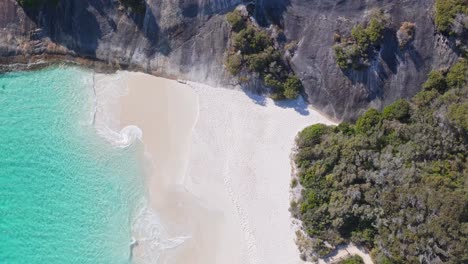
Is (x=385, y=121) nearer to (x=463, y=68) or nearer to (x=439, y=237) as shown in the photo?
(x=463, y=68)

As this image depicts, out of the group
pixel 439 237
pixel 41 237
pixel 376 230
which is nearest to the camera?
pixel 439 237

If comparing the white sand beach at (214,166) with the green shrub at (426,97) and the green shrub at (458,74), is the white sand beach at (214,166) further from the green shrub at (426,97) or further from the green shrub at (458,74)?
the green shrub at (458,74)

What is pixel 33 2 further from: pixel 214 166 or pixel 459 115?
pixel 459 115

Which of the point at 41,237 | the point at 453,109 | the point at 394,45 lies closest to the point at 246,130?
the point at 394,45

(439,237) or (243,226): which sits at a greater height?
(439,237)

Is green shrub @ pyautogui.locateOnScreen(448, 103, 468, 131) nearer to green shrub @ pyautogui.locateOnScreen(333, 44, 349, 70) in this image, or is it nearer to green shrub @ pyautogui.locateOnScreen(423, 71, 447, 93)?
green shrub @ pyautogui.locateOnScreen(423, 71, 447, 93)

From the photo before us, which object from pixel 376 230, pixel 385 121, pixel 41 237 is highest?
pixel 385 121

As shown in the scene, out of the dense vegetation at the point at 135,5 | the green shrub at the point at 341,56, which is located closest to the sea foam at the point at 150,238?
the dense vegetation at the point at 135,5
